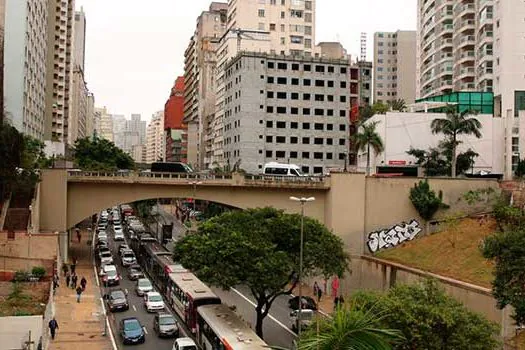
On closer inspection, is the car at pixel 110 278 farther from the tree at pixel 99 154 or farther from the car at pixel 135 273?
the tree at pixel 99 154

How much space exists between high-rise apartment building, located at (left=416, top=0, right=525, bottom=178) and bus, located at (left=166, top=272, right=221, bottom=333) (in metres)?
42.6

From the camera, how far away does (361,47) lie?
149625mm

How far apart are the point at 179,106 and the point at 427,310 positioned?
180812mm

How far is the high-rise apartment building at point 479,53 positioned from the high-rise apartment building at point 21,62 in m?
54.0

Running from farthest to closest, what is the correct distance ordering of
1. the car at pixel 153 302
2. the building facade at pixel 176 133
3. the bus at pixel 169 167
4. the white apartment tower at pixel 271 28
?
the building facade at pixel 176 133
the white apartment tower at pixel 271 28
the bus at pixel 169 167
the car at pixel 153 302

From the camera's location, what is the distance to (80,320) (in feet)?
123

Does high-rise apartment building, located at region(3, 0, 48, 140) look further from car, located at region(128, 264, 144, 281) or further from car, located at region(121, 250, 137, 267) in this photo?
car, located at region(128, 264, 144, 281)

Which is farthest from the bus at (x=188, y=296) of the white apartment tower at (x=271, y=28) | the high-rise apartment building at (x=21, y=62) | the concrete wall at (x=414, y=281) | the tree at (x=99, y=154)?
the white apartment tower at (x=271, y=28)

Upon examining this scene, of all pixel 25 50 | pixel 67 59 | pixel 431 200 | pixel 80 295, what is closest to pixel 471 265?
pixel 431 200

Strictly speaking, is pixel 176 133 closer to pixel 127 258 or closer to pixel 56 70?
pixel 56 70

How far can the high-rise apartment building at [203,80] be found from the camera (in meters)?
129

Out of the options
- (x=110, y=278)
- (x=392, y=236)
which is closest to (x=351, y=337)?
(x=110, y=278)

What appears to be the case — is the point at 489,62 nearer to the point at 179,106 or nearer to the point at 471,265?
the point at 471,265

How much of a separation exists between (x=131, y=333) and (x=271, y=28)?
265ft
